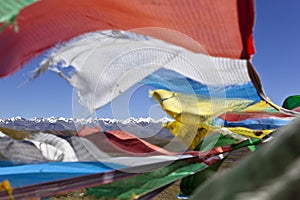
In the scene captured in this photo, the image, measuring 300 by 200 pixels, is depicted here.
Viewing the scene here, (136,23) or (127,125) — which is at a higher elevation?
(136,23)

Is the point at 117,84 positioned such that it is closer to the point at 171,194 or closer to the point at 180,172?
the point at 180,172

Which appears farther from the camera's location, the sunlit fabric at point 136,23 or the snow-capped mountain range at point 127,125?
the snow-capped mountain range at point 127,125

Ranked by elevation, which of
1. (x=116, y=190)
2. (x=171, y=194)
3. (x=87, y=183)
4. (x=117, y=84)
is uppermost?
(x=117, y=84)

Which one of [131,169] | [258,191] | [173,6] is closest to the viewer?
[258,191]

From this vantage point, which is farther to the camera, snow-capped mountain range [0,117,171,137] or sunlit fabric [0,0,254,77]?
snow-capped mountain range [0,117,171,137]

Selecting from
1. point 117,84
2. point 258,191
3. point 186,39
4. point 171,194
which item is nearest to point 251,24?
point 186,39

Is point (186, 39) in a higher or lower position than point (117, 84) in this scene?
higher

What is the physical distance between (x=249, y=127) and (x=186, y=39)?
1222 millimetres

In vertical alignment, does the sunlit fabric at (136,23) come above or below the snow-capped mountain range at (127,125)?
above

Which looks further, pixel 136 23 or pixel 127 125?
pixel 127 125

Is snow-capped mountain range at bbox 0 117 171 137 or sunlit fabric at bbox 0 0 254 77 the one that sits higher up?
sunlit fabric at bbox 0 0 254 77

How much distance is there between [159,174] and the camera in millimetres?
1471

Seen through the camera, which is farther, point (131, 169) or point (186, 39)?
point (131, 169)

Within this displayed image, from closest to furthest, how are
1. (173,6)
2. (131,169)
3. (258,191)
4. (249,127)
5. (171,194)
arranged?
(258,191)
(173,6)
(131,169)
(249,127)
(171,194)
